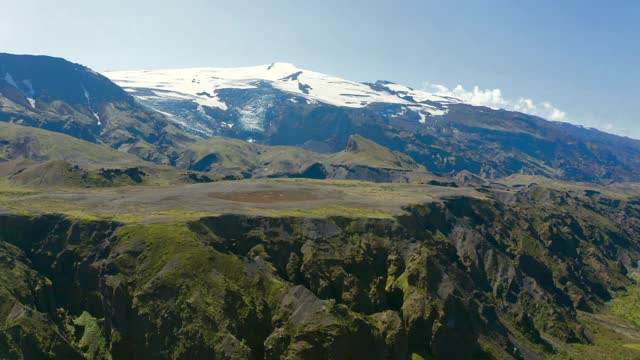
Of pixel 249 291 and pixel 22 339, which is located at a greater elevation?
pixel 249 291

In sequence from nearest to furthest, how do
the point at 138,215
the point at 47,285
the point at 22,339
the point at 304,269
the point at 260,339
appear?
1. the point at 22,339
2. the point at 260,339
3. the point at 47,285
4. the point at 304,269
5. the point at 138,215

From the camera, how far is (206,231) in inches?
6088

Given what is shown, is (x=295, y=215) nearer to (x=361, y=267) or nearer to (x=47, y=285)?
(x=361, y=267)

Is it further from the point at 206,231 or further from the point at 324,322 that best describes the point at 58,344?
the point at 324,322

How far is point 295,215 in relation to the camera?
18262 cm

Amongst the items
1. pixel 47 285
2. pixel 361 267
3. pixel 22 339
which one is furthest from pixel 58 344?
pixel 361 267

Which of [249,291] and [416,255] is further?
[416,255]

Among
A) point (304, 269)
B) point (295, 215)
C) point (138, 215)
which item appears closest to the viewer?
point (304, 269)

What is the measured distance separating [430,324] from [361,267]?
2607 cm

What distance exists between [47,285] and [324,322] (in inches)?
2953

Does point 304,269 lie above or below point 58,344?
above

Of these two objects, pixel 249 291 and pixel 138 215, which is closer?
pixel 249 291

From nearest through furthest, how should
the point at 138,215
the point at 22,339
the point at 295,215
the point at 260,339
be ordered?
the point at 22,339, the point at 260,339, the point at 138,215, the point at 295,215

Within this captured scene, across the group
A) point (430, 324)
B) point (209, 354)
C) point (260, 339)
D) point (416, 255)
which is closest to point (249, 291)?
point (260, 339)
